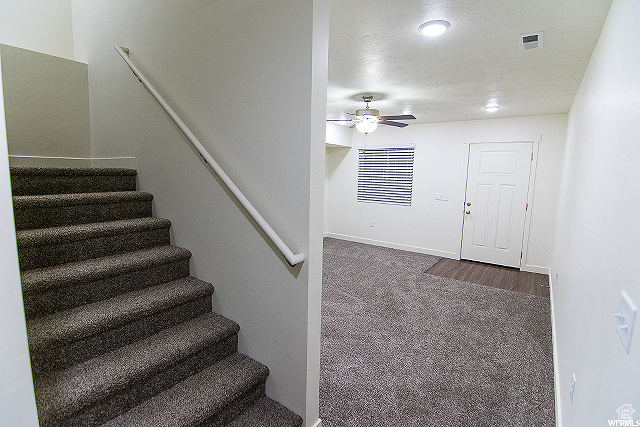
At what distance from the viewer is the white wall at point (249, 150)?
1.40 meters

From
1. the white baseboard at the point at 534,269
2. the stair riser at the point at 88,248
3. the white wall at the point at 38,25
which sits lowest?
the white baseboard at the point at 534,269

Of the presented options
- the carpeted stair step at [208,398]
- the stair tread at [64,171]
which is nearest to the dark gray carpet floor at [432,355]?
the carpeted stair step at [208,398]

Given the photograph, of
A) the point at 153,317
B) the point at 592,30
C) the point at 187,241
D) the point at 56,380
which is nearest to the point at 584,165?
the point at 592,30

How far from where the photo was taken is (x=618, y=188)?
1.14m

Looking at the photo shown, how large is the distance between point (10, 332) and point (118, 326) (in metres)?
0.69

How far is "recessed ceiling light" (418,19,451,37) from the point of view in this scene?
6.03 feet

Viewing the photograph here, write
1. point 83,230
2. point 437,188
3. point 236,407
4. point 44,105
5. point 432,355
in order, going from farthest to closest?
point 437,188 → point 44,105 → point 432,355 → point 83,230 → point 236,407

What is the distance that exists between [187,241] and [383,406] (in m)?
1.65

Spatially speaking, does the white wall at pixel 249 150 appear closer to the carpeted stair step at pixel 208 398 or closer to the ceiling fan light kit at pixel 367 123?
the carpeted stair step at pixel 208 398

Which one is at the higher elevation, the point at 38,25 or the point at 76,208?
the point at 38,25

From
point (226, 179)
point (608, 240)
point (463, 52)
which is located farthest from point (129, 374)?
point (463, 52)

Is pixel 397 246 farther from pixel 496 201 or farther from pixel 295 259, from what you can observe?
pixel 295 259

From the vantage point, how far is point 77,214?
1873mm

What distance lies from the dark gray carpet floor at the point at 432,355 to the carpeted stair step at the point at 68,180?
2.09 meters
